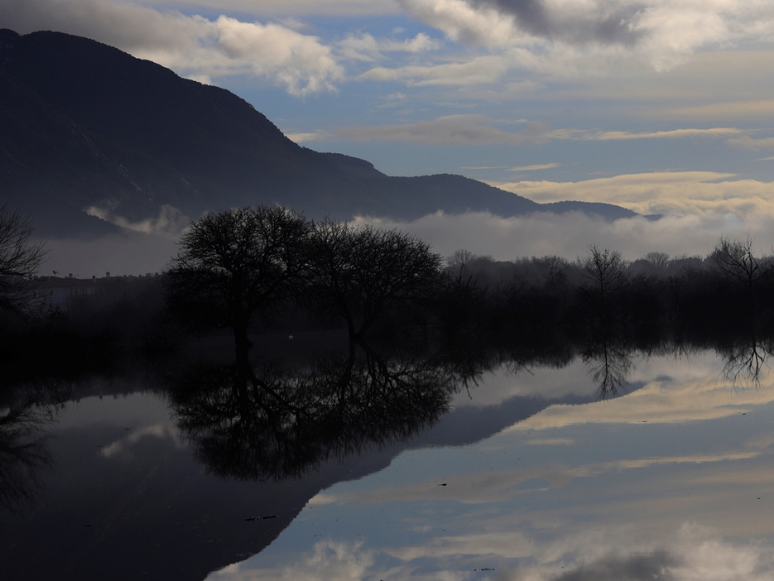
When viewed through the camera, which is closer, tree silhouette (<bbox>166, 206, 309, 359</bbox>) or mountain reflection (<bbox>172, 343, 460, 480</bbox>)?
mountain reflection (<bbox>172, 343, 460, 480</bbox>)

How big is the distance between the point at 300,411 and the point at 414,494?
862cm

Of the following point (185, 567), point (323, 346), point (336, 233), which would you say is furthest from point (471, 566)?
point (336, 233)

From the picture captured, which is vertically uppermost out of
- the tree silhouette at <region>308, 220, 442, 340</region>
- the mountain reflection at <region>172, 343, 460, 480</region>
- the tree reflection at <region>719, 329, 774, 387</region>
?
the tree silhouette at <region>308, 220, 442, 340</region>

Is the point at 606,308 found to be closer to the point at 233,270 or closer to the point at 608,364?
the point at 233,270

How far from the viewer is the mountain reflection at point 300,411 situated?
620 inches

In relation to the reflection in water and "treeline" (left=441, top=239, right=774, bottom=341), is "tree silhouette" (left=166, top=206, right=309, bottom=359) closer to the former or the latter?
"treeline" (left=441, top=239, right=774, bottom=341)

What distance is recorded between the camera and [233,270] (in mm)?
47938

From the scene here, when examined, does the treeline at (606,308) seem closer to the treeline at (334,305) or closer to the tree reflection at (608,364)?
the treeline at (334,305)

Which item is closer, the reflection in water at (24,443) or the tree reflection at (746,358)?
the reflection in water at (24,443)

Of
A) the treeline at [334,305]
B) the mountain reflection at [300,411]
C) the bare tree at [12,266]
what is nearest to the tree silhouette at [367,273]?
the treeline at [334,305]

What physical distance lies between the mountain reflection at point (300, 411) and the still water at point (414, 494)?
103 mm

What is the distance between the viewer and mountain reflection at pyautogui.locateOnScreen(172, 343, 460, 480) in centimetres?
1575

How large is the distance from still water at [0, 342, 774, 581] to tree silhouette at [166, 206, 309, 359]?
85.7 ft

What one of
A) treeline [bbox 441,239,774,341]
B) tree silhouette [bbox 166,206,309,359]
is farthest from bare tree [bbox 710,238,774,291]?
tree silhouette [bbox 166,206,309,359]
